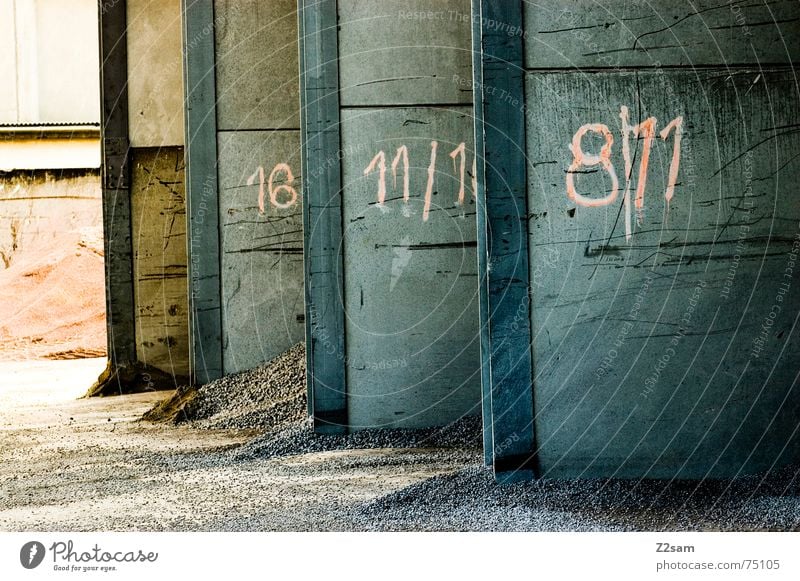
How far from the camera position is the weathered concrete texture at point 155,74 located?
10328 mm

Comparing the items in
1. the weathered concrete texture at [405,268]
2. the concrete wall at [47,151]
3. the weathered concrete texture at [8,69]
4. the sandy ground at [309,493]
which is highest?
the weathered concrete texture at [8,69]

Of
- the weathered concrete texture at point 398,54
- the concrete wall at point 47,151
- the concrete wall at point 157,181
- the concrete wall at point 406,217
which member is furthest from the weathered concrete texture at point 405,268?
the concrete wall at point 47,151

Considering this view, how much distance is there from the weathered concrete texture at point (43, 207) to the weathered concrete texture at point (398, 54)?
15.2 meters

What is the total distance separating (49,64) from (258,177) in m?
17.4

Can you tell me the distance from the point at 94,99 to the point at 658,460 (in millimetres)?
21918

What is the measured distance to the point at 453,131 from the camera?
6.77m

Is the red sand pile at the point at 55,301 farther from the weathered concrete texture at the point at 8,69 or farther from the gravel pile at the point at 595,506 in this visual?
the gravel pile at the point at 595,506

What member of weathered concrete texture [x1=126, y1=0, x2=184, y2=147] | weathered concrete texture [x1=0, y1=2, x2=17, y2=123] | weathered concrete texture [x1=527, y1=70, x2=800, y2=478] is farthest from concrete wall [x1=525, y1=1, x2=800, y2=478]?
weathered concrete texture [x1=0, y1=2, x2=17, y2=123]

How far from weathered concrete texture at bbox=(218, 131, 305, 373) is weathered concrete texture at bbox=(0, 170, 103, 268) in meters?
12.7

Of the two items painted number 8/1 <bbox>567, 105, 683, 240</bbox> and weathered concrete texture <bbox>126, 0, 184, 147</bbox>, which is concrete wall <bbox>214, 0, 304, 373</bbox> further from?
painted number 8/1 <bbox>567, 105, 683, 240</bbox>

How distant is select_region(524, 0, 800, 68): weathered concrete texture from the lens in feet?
16.4

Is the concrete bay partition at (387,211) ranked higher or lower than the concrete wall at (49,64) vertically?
lower

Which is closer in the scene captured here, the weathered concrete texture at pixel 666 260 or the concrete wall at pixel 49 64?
the weathered concrete texture at pixel 666 260

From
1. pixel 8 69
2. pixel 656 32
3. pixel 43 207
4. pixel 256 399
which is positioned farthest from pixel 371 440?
pixel 8 69
